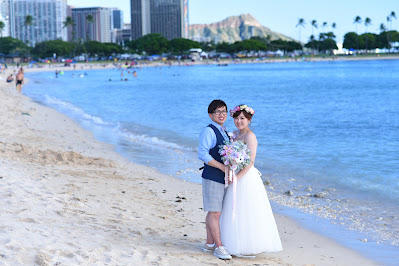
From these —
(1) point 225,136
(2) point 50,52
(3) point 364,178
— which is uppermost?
(2) point 50,52

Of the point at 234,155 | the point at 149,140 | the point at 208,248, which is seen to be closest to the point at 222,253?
the point at 208,248

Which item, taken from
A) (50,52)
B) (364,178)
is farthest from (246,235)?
(50,52)

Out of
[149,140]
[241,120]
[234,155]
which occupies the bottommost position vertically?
[149,140]

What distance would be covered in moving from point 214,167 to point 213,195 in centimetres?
31

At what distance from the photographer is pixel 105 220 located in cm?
713

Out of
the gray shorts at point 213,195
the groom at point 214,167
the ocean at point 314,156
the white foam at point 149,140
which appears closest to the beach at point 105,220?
the groom at point 214,167

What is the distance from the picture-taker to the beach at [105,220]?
550 cm

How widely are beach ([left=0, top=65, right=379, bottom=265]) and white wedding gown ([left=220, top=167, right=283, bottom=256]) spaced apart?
18cm

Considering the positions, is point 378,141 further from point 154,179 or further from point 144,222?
point 144,222

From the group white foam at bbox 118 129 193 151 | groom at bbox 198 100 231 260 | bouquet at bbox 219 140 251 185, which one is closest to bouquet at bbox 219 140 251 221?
bouquet at bbox 219 140 251 185

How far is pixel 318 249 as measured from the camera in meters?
6.87

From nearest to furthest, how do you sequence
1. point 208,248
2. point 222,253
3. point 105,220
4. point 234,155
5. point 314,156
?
1. point 234,155
2. point 222,253
3. point 208,248
4. point 105,220
5. point 314,156

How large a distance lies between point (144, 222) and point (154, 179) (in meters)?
3.60

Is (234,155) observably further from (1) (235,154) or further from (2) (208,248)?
(2) (208,248)
